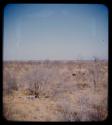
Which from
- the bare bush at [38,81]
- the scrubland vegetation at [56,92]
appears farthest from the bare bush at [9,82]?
the bare bush at [38,81]

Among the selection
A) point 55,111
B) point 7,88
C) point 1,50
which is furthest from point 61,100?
point 1,50

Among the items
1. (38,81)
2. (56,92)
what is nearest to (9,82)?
(38,81)

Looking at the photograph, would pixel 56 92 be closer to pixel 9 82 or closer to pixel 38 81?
pixel 38 81

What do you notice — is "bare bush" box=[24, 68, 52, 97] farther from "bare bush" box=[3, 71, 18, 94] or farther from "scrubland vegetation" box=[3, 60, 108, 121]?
"bare bush" box=[3, 71, 18, 94]

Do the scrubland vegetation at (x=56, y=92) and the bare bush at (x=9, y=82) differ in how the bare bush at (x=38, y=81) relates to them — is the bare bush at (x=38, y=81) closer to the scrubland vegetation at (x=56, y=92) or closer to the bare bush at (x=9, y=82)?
the scrubland vegetation at (x=56, y=92)

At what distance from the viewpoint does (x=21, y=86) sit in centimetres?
299

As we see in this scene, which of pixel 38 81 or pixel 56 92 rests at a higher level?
pixel 38 81

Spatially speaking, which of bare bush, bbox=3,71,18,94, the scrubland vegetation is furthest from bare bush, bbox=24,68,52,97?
bare bush, bbox=3,71,18,94

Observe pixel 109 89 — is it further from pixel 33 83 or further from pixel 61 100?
pixel 33 83

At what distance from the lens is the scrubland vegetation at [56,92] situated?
2.94 metres

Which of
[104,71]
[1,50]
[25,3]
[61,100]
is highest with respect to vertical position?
[25,3]

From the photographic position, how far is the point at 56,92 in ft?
9.86

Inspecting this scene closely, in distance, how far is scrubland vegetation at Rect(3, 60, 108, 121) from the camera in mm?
2943

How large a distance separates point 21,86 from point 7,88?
132 millimetres
